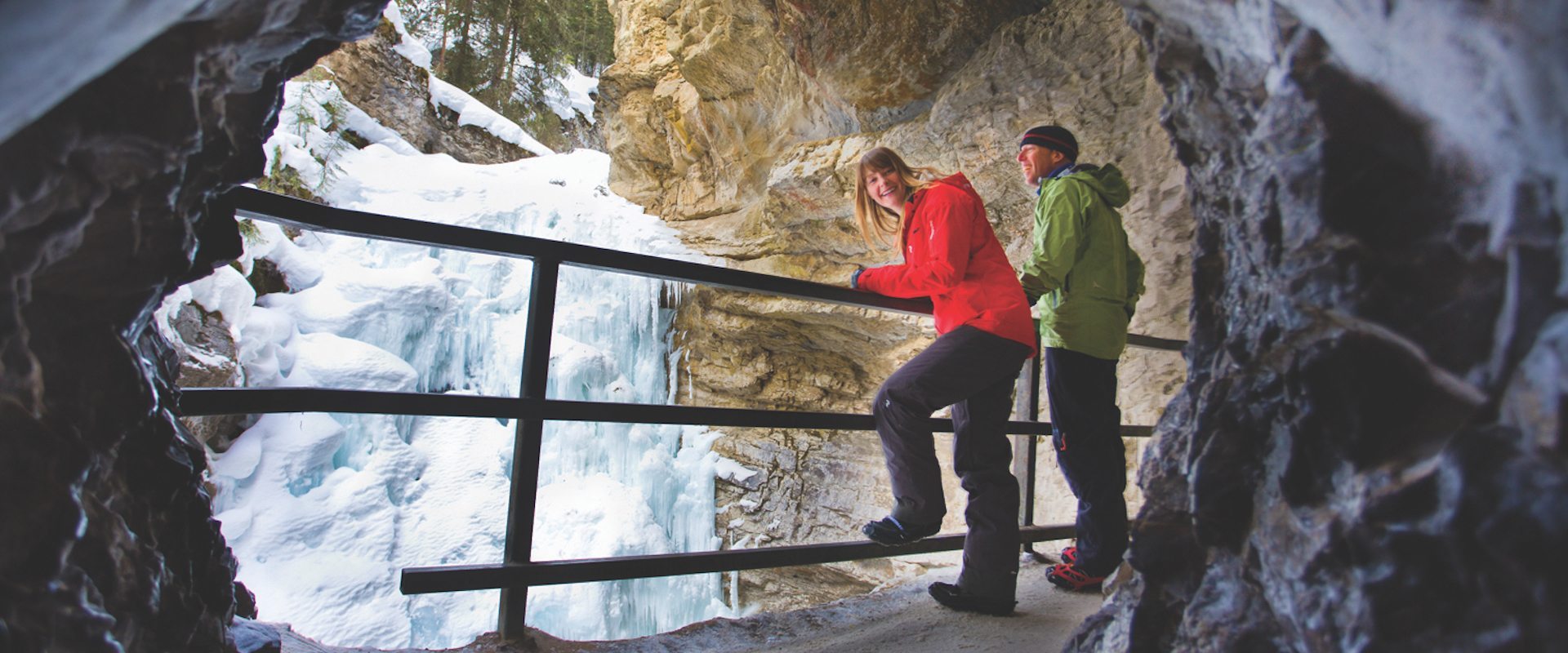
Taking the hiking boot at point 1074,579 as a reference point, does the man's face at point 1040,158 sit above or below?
above

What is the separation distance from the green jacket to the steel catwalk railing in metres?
0.45

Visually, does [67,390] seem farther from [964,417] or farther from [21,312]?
[964,417]

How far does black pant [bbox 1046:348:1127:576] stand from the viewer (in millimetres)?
1891

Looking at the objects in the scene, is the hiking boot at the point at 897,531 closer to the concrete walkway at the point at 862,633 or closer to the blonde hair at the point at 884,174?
the concrete walkway at the point at 862,633

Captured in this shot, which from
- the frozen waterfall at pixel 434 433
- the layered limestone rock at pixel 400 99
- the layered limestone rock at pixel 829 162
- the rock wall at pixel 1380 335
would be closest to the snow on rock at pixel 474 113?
the layered limestone rock at pixel 400 99

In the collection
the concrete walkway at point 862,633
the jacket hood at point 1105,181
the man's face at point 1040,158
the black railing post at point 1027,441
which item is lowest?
the concrete walkway at point 862,633

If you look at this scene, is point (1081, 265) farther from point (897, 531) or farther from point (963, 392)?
point (897, 531)

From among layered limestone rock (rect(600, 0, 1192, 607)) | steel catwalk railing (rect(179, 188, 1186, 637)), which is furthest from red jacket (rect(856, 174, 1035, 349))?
layered limestone rock (rect(600, 0, 1192, 607))

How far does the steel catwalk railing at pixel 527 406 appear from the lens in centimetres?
123

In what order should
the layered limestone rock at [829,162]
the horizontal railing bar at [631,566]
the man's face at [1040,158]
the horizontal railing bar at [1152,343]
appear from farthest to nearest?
the layered limestone rock at [829,162] → the horizontal railing bar at [1152,343] → the man's face at [1040,158] → the horizontal railing bar at [631,566]

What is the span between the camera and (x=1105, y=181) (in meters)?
1.92

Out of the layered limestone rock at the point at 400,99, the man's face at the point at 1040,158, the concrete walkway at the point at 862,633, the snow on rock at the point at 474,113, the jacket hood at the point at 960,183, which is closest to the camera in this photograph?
the concrete walkway at the point at 862,633

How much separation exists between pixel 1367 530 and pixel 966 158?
14.1 feet

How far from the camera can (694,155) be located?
26.3 feet
